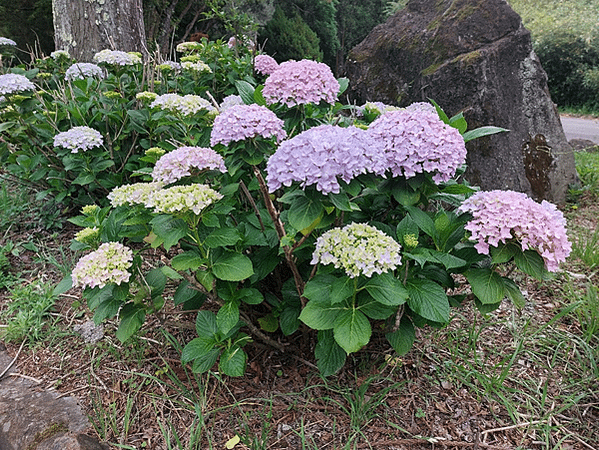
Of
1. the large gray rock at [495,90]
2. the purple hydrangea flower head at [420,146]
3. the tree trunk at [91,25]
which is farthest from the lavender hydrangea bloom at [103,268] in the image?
the tree trunk at [91,25]

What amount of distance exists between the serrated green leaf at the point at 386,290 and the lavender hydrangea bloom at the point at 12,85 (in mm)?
2405

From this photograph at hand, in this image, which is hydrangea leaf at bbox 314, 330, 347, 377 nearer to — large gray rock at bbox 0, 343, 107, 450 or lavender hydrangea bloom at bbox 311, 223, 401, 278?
lavender hydrangea bloom at bbox 311, 223, 401, 278

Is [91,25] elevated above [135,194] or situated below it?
above

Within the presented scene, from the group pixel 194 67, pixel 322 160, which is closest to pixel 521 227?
pixel 322 160

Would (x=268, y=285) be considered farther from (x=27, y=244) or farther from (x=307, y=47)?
(x=307, y=47)

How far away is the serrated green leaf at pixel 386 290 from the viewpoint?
4.10 feet

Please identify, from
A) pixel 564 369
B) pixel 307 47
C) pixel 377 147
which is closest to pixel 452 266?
pixel 377 147

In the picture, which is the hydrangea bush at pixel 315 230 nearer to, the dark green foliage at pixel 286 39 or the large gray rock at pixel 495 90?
the large gray rock at pixel 495 90

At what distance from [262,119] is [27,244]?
2.34 meters

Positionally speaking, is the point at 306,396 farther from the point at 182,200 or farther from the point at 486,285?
the point at 182,200

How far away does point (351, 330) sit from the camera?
4.29 ft

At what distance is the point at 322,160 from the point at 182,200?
0.46 metres

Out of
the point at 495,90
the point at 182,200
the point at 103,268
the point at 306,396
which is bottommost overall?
the point at 306,396

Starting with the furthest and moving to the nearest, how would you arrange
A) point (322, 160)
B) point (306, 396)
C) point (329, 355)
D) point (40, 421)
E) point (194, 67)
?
point (194, 67) → point (306, 396) → point (40, 421) → point (329, 355) → point (322, 160)
